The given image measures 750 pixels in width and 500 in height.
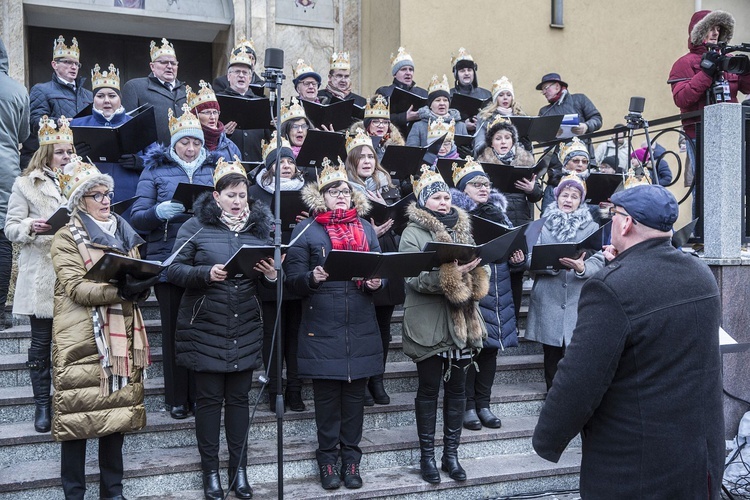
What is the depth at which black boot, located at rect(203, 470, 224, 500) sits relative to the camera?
4734 mm

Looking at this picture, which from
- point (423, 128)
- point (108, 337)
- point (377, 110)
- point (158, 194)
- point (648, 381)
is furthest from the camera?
point (423, 128)

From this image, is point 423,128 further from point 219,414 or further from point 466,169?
point 219,414

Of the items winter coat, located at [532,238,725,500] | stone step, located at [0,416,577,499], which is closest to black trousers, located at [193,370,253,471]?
stone step, located at [0,416,577,499]

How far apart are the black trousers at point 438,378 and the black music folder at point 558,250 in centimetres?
92

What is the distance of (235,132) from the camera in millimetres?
7270

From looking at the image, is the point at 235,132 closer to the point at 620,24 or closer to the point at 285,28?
the point at 285,28

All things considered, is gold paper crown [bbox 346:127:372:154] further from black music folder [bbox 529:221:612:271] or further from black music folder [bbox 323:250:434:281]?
black music folder [bbox 323:250:434:281]

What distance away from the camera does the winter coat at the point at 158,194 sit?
5.63 m

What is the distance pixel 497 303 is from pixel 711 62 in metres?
2.81

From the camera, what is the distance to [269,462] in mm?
5129

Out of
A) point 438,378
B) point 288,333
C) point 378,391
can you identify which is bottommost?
point 378,391

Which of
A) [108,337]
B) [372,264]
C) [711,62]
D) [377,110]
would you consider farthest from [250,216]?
[711,62]

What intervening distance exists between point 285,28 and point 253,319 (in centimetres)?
682

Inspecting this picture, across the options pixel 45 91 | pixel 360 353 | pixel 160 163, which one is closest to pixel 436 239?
pixel 360 353
